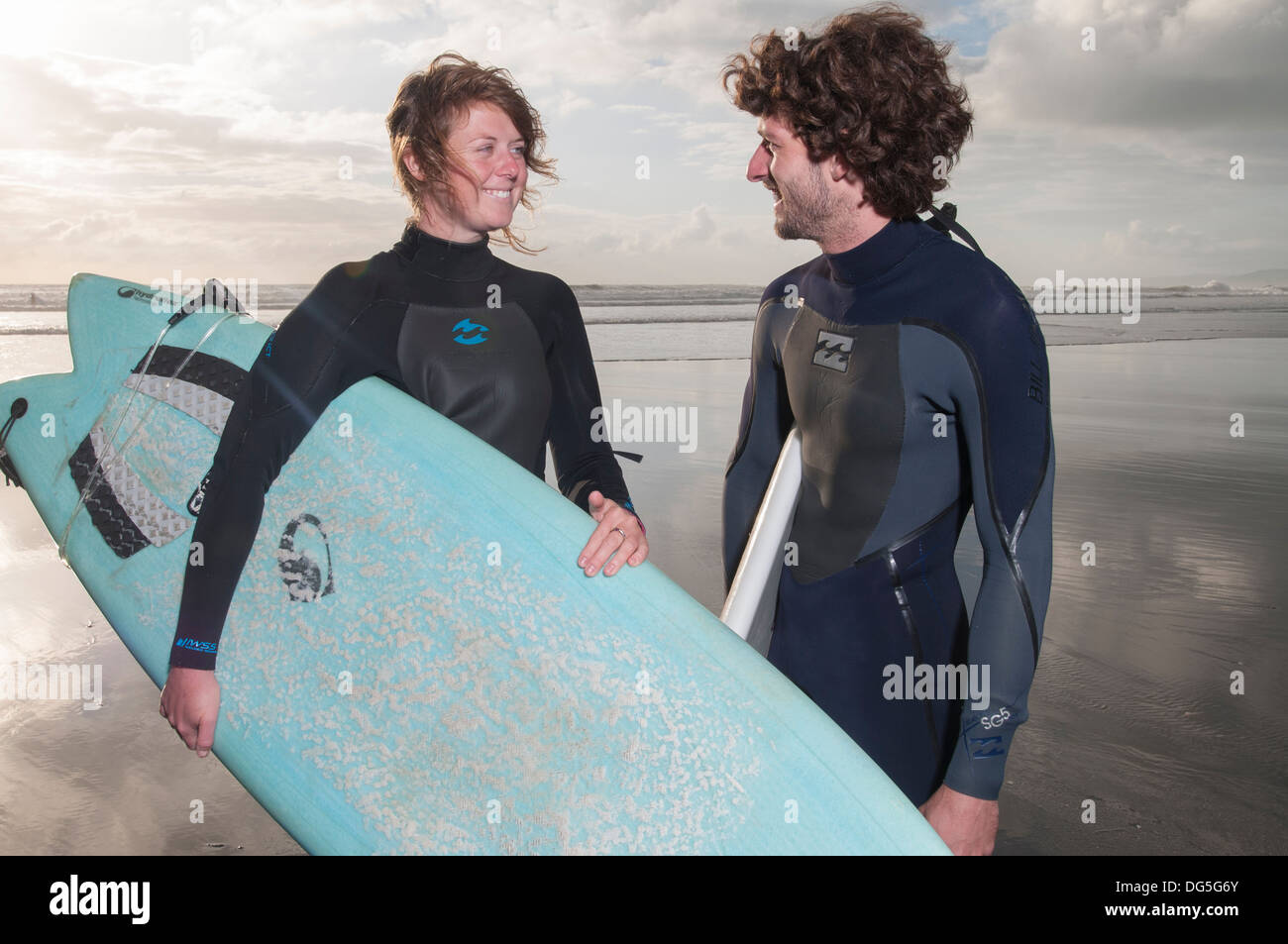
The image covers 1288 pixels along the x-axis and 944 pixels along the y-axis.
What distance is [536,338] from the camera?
1.97 meters

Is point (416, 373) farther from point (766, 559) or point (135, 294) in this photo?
point (135, 294)

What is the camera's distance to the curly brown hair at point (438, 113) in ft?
6.09

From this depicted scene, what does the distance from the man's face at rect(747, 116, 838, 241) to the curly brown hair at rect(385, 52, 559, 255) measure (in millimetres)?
497

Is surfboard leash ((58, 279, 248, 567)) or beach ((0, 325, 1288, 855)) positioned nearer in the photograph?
surfboard leash ((58, 279, 248, 567))

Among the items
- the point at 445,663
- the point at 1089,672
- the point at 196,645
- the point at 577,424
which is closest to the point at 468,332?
the point at 577,424

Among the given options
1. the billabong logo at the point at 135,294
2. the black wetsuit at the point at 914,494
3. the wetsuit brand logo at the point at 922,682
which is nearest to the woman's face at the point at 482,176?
the black wetsuit at the point at 914,494

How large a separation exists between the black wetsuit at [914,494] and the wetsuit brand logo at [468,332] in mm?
608

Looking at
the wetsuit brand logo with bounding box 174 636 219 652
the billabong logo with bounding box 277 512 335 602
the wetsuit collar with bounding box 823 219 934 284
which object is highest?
the wetsuit collar with bounding box 823 219 934 284

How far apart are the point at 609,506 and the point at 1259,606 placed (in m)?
3.73

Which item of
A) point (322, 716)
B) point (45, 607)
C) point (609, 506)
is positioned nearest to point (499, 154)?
point (609, 506)

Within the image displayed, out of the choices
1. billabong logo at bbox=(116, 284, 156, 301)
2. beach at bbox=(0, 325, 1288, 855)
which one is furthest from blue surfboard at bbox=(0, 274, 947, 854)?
beach at bbox=(0, 325, 1288, 855)

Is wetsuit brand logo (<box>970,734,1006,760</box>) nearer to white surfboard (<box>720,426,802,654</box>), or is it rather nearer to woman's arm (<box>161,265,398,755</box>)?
white surfboard (<box>720,426,802,654</box>)

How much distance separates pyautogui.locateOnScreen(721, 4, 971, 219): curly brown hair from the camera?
65.1 inches
